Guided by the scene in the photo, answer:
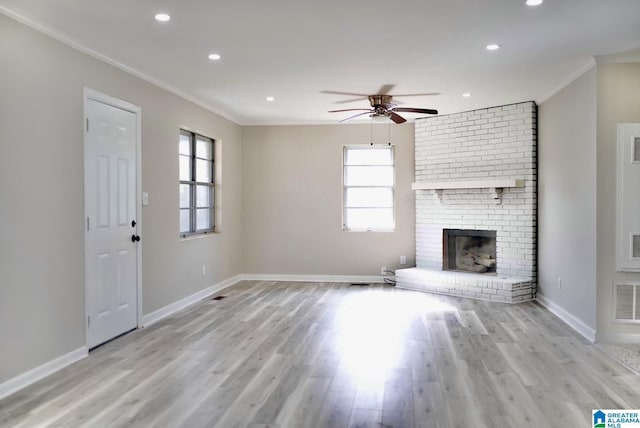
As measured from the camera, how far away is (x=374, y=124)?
7.92 meters

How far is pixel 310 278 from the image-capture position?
8.04 m

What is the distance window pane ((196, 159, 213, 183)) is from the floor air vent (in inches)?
200

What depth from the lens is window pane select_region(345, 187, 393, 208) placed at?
7984 mm

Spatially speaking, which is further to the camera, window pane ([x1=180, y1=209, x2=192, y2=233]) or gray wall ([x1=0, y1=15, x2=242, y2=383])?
window pane ([x1=180, y1=209, x2=192, y2=233])

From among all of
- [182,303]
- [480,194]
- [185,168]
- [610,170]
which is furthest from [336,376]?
[480,194]

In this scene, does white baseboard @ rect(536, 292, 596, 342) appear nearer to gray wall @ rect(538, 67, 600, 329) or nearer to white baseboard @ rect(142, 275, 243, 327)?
gray wall @ rect(538, 67, 600, 329)

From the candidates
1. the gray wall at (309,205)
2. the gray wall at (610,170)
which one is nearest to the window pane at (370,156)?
the gray wall at (309,205)

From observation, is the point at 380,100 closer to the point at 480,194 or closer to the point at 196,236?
the point at 480,194

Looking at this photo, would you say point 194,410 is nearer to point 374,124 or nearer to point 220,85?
point 220,85

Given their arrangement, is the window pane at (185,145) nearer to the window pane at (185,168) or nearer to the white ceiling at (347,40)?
the window pane at (185,168)

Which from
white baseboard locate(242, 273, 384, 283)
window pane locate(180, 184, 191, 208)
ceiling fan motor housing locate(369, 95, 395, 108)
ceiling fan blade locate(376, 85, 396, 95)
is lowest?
white baseboard locate(242, 273, 384, 283)

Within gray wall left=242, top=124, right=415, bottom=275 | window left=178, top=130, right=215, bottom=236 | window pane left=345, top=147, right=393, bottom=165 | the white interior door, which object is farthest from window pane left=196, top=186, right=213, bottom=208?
window pane left=345, top=147, right=393, bottom=165

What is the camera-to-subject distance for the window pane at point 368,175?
7977 mm

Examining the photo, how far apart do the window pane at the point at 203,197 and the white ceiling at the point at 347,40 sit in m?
1.52
